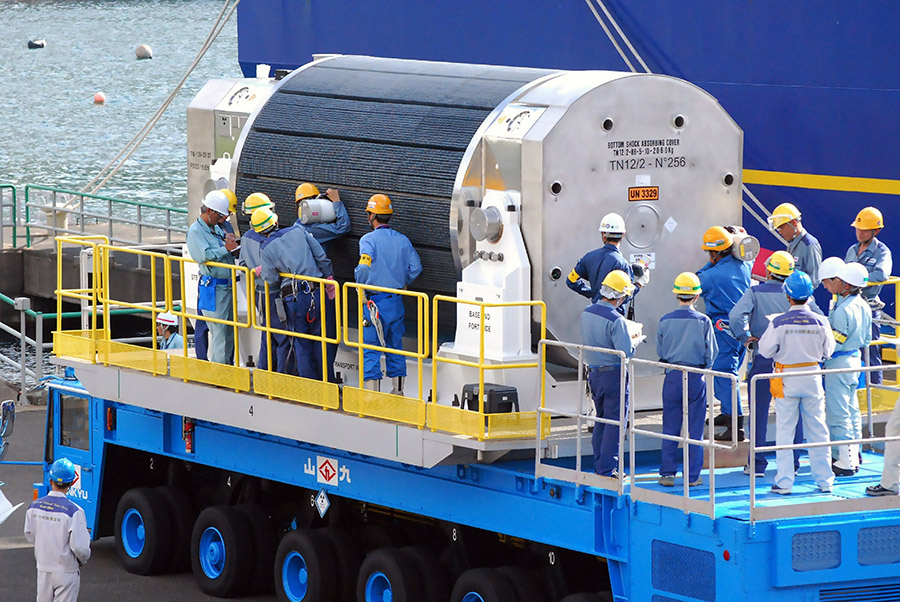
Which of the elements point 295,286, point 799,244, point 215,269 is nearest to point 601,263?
point 799,244

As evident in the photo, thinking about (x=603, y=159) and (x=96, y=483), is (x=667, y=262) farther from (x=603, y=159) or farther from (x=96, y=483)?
(x=96, y=483)

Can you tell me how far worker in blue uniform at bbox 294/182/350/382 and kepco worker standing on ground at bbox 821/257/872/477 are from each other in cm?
362

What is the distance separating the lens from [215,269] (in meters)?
13.3

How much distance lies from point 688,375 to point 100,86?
7723 cm

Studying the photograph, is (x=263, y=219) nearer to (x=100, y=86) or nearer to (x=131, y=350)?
(x=131, y=350)

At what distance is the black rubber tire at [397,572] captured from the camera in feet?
39.4

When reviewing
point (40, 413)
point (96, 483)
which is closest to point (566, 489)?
point (96, 483)

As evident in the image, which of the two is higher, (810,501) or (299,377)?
(299,377)

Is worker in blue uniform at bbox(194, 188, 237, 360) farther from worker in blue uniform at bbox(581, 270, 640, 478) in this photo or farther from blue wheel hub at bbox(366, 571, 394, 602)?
worker in blue uniform at bbox(581, 270, 640, 478)

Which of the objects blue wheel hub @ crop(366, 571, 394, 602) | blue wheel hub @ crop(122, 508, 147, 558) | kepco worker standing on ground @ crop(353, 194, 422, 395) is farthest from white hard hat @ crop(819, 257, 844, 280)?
blue wheel hub @ crop(122, 508, 147, 558)

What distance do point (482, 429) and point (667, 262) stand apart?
220 centimetres

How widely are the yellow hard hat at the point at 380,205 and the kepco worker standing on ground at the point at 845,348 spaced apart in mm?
3073

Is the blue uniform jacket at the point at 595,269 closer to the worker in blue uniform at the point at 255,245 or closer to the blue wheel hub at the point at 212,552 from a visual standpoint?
the worker in blue uniform at the point at 255,245

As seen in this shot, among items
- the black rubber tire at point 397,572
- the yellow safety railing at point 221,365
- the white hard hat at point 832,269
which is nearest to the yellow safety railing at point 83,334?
the yellow safety railing at point 221,365
